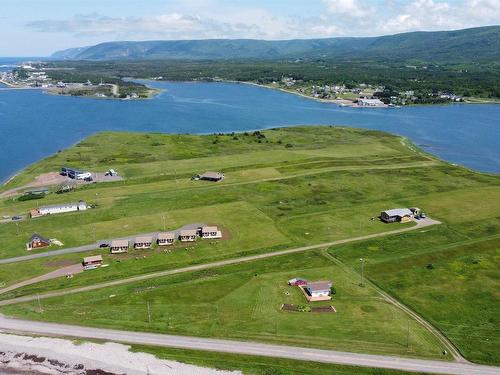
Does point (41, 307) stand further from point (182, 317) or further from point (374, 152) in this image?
point (374, 152)

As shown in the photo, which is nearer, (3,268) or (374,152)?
(3,268)

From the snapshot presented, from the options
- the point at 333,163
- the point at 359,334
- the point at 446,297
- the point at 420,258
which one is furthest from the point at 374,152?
the point at 359,334

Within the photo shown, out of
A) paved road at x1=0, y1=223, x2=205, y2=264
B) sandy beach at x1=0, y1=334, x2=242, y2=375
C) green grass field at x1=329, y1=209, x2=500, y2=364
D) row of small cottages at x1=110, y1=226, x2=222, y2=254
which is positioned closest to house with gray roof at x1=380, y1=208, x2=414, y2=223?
green grass field at x1=329, y1=209, x2=500, y2=364

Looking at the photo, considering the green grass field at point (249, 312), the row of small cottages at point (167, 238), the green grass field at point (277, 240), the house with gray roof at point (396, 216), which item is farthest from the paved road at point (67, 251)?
the house with gray roof at point (396, 216)

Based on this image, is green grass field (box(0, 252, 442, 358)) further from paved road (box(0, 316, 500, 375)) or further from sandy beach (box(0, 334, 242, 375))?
sandy beach (box(0, 334, 242, 375))

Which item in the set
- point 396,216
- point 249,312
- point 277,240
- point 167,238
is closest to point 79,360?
point 249,312

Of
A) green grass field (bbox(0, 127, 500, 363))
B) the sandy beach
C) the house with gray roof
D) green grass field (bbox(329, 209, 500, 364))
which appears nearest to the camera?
the sandy beach

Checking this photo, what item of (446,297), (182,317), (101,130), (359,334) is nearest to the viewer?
(359,334)
